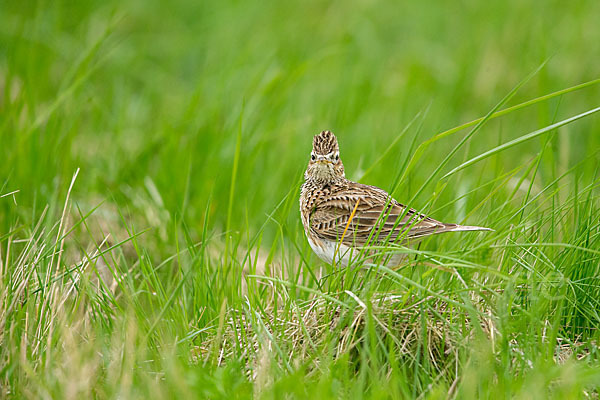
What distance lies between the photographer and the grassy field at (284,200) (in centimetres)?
361

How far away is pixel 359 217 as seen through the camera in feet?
16.0

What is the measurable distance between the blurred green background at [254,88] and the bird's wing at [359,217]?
0.97ft

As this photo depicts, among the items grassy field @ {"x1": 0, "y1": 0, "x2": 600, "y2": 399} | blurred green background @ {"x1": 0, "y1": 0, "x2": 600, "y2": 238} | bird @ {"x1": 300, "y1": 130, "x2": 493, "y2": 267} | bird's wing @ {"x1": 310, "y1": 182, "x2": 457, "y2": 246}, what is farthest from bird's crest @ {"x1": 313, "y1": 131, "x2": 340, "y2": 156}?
grassy field @ {"x1": 0, "y1": 0, "x2": 600, "y2": 399}

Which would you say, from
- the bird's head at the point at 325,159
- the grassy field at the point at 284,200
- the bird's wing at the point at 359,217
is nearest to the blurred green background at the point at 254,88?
the grassy field at the point at 284,200

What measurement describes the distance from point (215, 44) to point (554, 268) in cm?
735

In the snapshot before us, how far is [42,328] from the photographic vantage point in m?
3.92

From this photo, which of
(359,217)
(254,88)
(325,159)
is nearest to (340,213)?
(359,217)

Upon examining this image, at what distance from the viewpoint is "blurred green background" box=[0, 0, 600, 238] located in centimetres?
655

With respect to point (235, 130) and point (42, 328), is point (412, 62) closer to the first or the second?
point (235, 130)

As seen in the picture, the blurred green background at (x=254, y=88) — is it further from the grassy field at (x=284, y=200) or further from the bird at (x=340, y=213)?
the bird at (x=340, y=213)

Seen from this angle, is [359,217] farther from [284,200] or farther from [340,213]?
[284,200]

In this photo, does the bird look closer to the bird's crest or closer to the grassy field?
the bird's crest

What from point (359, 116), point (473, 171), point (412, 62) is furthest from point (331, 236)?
point (412, 62)

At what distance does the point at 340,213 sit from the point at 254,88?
2.96 m
